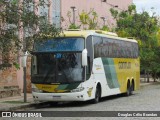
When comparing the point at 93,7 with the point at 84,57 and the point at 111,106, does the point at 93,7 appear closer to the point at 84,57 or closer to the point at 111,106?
the point at 84,57

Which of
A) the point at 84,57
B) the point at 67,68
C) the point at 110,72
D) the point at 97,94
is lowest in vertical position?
the point at 97,94

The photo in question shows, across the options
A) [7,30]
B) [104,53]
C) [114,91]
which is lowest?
[114,91]

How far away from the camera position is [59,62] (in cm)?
2136

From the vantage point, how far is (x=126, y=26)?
43188 millimetres

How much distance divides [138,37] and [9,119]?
2952 cm

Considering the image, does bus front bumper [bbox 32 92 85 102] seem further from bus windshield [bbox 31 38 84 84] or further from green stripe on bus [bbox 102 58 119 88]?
green stripe on bus [bbox 102 58 119 88]

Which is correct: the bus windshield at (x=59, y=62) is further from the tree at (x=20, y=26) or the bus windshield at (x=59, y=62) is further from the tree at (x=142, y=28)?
the tree at (x=142, y=28)

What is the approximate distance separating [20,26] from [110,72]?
991 centimetres

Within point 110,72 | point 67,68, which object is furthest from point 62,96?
point 110,72

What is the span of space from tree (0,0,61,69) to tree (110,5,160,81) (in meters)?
25.2

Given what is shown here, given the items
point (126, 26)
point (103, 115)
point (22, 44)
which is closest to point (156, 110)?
point (103, 115)

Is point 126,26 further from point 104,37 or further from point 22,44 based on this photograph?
point 22,44

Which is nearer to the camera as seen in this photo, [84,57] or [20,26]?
[20,26]

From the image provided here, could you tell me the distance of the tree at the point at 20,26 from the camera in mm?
15875
